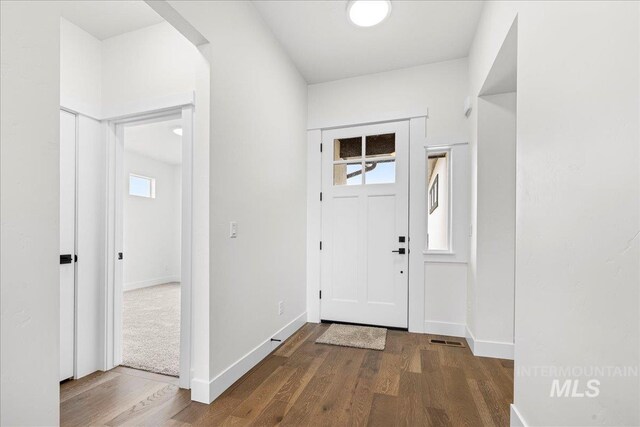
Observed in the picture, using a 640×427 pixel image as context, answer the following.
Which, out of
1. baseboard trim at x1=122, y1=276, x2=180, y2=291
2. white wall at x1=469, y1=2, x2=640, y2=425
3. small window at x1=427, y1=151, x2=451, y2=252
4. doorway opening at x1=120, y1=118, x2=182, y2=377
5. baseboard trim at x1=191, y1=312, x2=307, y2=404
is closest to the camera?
white wall at x1=469, y1=2, x2=640, y2=425

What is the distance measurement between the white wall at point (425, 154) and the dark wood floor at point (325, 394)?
0.54 meters

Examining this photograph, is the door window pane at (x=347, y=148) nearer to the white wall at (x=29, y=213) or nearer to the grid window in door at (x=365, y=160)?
the grid window in door at (x=365, y=160)

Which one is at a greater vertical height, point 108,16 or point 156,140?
point 108,16

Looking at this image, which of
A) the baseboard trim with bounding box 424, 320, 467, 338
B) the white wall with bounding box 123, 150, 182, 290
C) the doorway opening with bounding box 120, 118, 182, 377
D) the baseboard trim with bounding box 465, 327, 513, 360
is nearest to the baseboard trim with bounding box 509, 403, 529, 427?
the baseboard trim with bounding box 465, 327, 513, 360

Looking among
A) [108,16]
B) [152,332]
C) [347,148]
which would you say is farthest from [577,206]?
[152,332]

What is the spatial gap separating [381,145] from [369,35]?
3.72ft

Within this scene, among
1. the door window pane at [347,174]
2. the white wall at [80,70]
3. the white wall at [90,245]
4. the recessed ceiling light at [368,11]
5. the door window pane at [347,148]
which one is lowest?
the white wall at [90,245]

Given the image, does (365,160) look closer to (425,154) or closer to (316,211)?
(425,154)

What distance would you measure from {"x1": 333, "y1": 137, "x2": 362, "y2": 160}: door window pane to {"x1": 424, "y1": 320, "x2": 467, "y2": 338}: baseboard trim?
2.06m

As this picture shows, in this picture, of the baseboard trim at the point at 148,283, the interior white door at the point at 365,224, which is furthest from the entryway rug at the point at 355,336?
the baseboard trim at the point at 148,283

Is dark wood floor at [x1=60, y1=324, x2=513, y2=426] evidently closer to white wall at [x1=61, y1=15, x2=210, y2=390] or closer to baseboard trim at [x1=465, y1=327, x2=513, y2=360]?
baseboard trim at [x1=465, y1=327, x2=513, y2=360]

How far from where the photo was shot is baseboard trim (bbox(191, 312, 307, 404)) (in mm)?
1866

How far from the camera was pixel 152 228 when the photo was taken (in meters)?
6.38

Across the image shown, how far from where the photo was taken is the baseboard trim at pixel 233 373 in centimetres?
187
